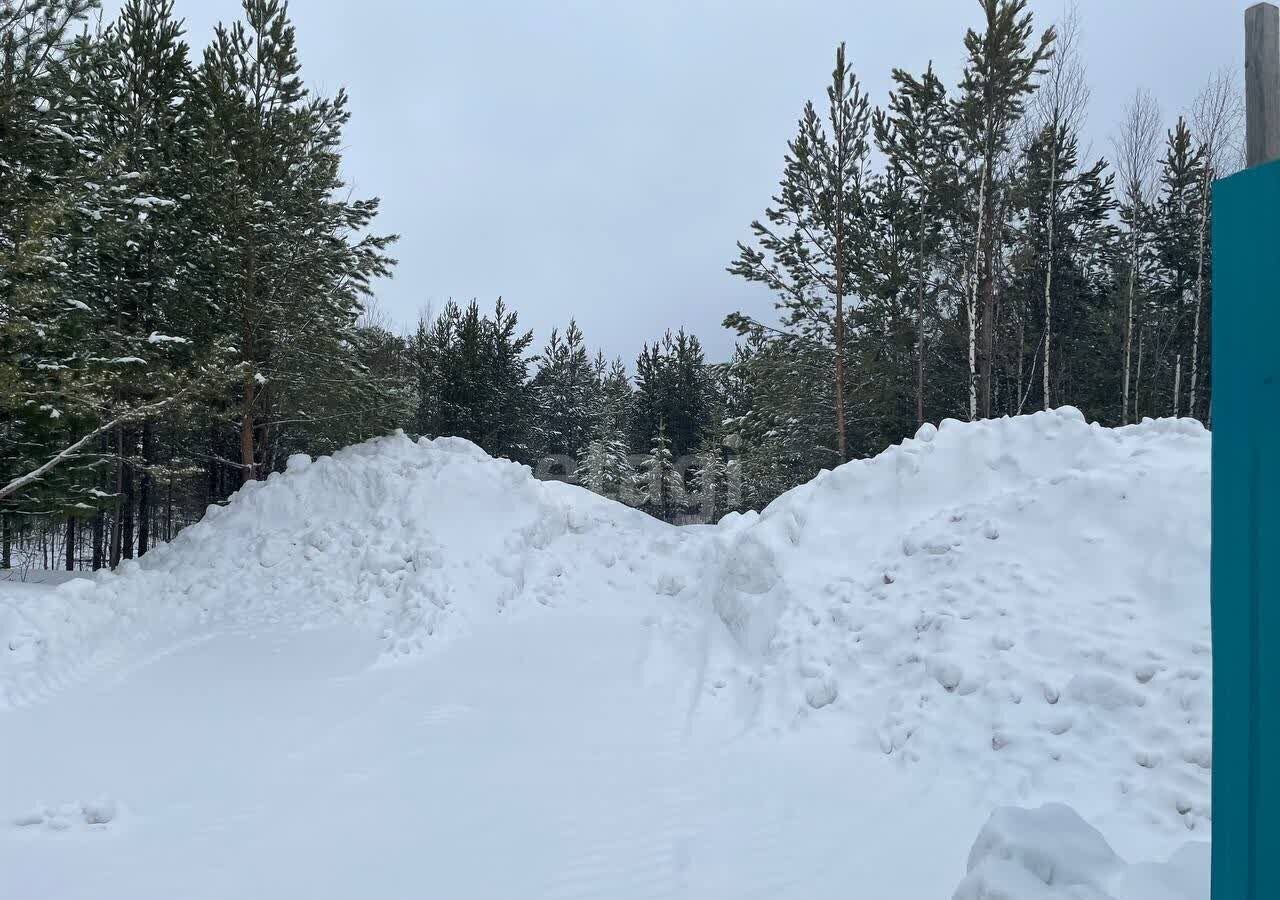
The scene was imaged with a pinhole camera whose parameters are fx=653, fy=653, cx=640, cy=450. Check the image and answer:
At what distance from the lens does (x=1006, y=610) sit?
5.94 m

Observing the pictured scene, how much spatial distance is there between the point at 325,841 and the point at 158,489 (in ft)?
87.7

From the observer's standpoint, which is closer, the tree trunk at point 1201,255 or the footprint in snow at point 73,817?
the footprint in snow at point 73,817

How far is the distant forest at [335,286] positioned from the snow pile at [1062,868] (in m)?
12.3

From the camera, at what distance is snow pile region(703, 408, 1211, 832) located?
4.56 metres

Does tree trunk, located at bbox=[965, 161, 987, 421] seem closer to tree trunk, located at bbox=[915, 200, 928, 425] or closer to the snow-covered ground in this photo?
tree trunk, located at bbox=[915, 200, 928, 425]

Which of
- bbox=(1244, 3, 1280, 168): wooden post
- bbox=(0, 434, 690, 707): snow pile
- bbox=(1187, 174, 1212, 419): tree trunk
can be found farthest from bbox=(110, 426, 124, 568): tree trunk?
bbox=(1187, 174, 1212, 419): tree trunk

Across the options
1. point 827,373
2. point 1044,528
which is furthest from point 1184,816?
point 827,373

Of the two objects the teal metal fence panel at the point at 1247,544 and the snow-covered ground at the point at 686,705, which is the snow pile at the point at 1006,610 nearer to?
the snow-covered ground at the point at 686,705

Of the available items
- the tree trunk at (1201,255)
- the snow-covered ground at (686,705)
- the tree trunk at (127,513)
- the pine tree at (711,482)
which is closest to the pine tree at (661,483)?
the pine tree at (711,482)

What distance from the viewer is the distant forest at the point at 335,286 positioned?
36.8ft

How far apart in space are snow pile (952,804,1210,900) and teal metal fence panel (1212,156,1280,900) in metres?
1.16

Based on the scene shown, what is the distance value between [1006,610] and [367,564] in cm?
892

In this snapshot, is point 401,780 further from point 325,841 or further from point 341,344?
point 341,344

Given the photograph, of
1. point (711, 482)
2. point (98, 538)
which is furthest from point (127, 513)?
point (711, 482)
